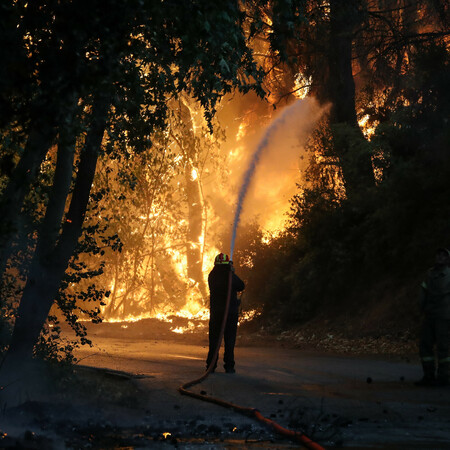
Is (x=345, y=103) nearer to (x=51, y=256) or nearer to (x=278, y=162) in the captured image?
(x=278, y=162)

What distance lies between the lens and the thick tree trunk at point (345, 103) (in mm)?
24781

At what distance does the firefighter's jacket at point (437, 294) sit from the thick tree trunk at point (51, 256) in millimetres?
5242

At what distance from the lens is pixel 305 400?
1002 centimetres

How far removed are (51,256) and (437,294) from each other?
18.4ft

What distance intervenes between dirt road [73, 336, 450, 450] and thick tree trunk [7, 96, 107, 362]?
1.76 m

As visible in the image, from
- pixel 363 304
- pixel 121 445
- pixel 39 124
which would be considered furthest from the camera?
pixel 363 304

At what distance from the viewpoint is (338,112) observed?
28000 millimetres

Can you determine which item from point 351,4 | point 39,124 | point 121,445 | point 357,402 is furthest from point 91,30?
point 351,4

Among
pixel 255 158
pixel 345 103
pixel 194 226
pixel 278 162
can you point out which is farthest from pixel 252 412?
pixel 255 158

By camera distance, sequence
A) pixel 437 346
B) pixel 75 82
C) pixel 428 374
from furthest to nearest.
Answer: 1. pixel 428 374
2. pixel 437 346
3. pixel 75 82

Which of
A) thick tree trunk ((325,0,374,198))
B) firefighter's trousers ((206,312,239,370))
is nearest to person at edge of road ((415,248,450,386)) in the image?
firefighter's trousers ((206,312,239,370))

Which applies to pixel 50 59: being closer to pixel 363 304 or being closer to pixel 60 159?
pixel 60 159

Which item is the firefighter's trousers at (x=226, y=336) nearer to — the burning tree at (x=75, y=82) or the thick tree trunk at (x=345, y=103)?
the burning tree at (x=75, y=82)

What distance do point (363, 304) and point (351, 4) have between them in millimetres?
9414
